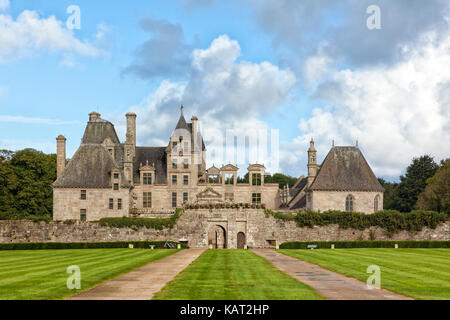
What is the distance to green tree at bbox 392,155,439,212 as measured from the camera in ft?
315

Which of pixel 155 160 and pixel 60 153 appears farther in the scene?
pixel 155 160

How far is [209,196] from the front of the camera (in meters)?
73.4

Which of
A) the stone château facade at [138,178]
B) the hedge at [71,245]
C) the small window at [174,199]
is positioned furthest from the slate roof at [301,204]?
the hedge at [71,245]

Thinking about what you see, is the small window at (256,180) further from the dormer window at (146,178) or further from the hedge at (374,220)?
the hedge at (374,220)

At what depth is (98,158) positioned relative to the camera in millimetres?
73062

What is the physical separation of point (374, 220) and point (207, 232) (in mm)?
17960

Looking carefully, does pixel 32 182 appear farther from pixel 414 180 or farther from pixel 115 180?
pixel 414 180

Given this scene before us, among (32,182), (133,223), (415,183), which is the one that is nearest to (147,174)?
(133,223)

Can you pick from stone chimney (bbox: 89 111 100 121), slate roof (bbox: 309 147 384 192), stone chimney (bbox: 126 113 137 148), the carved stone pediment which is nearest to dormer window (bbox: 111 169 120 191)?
stone chimney (bbox: 126 113 137 148)

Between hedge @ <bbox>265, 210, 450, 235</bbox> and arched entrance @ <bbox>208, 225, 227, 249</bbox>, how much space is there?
1218 cm

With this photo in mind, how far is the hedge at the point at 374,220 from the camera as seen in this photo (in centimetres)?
6203
